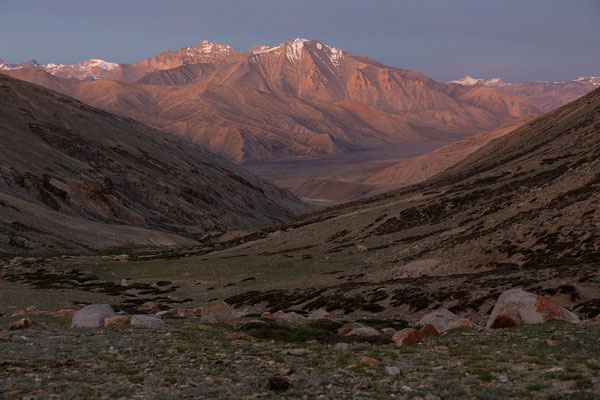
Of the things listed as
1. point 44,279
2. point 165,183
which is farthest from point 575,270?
point 165,183

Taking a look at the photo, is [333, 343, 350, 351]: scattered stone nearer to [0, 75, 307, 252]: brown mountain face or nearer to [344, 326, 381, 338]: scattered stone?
[344, 326, 381, 338]: scattered stone

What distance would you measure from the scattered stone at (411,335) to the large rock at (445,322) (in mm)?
1218

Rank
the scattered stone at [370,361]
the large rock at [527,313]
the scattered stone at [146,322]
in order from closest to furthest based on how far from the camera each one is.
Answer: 1. the scattered stone at [370,361]
2. the large rock at [527,313]
3. the scattered stone at [146,322]

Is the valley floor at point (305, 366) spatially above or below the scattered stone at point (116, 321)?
above

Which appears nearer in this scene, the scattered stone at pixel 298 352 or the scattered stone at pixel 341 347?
the scattered stone at pixel 298 352

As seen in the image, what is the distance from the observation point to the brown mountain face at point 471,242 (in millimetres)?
38719

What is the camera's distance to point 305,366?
18.5 metres

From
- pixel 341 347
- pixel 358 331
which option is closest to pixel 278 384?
pixel 341 347

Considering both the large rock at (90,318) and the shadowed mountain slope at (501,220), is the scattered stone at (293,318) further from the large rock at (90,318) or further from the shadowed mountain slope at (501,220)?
the shadowed mountain slope at (501,220)

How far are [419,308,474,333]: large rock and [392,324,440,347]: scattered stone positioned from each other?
4.00 ft

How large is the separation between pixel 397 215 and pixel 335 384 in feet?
264

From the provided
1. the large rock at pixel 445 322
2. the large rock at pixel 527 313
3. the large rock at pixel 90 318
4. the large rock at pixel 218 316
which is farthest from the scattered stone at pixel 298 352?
the large rock at pixel 90 318

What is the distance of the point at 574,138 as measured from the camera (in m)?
103

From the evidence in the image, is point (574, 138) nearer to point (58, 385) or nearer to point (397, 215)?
point (397, 215)
